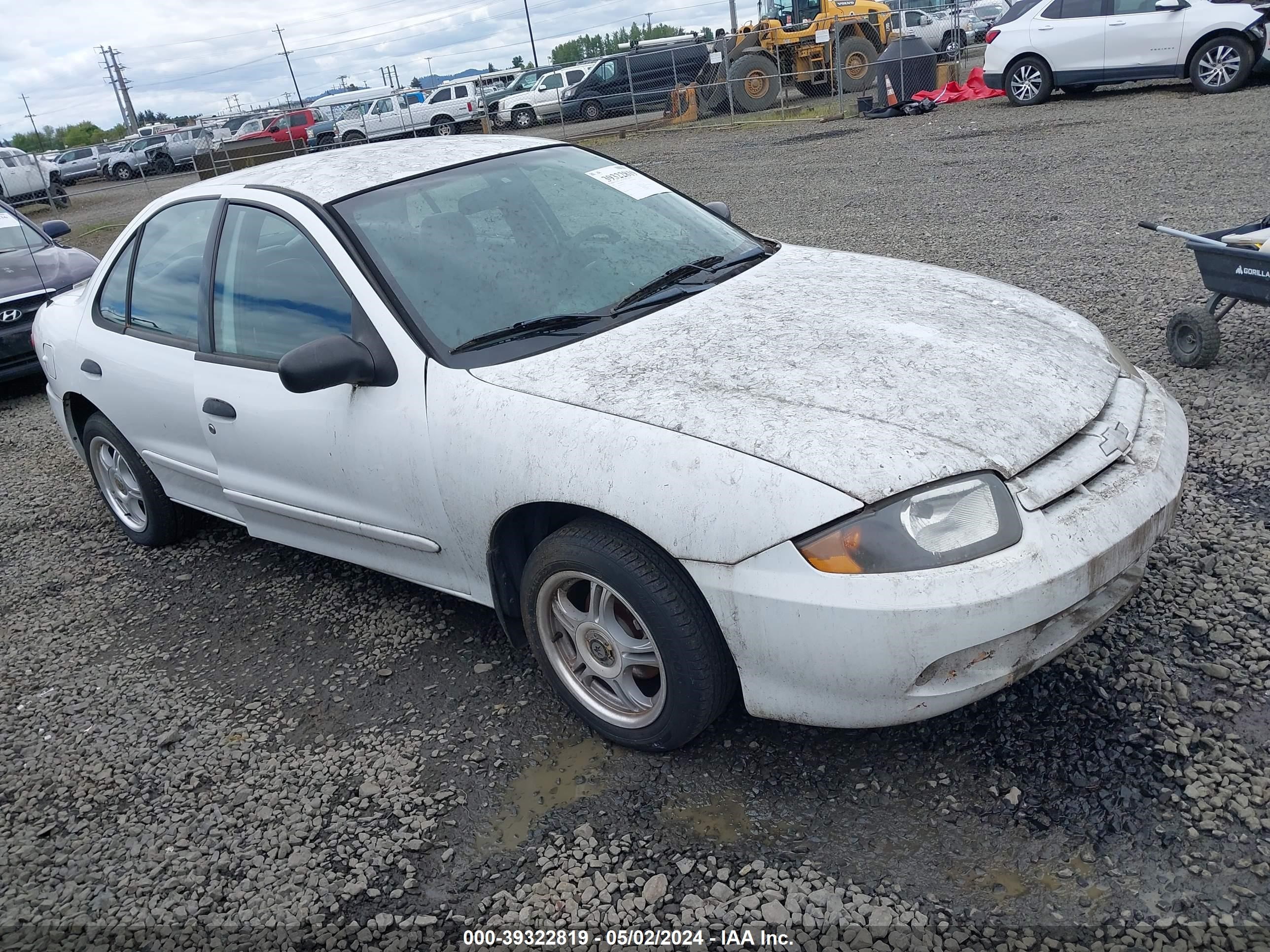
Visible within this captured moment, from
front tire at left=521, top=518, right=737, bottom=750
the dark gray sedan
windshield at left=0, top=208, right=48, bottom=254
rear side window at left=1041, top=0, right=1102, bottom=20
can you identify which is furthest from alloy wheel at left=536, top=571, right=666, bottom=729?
rear side window at left=1041, top=0, right=1102, bottom=20

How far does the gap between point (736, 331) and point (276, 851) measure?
191 cm

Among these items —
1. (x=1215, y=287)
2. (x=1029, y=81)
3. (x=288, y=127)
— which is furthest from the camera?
(x=288, y=127)

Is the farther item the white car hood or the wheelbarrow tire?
the wheelbarrow tire

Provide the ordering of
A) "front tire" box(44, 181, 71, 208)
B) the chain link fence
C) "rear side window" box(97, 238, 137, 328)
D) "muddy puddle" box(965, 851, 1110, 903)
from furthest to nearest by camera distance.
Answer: "front tire" box(44, 181, 71, 208) → the chain link fence → "rear side window" box(97, 238, 137, 328) → "muddy puddle" box(965, 851, 1110, 903)

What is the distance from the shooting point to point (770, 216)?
402 inches

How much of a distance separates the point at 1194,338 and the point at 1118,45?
38.6 feet

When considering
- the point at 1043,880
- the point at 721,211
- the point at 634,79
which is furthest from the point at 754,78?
the point at 1043,880

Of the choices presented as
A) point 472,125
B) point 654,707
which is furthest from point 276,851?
point 472,125

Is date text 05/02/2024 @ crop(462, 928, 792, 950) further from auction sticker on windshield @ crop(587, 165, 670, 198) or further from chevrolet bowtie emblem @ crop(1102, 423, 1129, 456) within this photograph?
auction sticker on windshield @ crop(587, 165, 670, 198)

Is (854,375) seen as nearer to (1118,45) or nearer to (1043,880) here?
(1043,880)

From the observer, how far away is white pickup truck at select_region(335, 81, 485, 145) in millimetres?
29500

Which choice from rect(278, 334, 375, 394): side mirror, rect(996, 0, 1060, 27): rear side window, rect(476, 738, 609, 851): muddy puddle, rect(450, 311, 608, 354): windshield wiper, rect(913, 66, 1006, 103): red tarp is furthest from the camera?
rect(913, 66, 1006, 103): red tarp

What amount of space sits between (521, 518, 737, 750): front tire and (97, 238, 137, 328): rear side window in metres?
2.49

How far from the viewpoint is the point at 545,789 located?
2.68m
